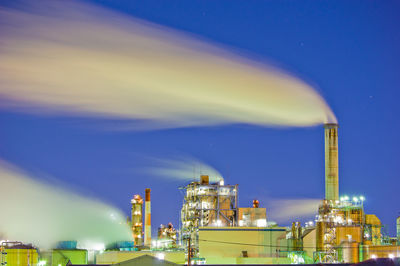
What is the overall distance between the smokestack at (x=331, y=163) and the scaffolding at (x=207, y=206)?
10644 mm

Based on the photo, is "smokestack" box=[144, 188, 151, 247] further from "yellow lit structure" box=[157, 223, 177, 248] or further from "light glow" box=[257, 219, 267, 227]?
"light glow" box=[257, 219, 267, 227]

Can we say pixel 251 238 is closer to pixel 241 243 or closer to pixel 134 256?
pixel 241 243

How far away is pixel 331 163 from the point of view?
197 feet

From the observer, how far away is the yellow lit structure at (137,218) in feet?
250

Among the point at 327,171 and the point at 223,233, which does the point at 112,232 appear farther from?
the point at 327,171

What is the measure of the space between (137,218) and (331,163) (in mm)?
28473

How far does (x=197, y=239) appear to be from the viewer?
58.5 meters

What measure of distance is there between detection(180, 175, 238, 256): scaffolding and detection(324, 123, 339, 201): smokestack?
1064 cm

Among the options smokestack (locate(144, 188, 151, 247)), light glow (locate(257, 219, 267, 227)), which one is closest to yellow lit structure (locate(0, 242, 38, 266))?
light glow (locate(257, 219, 267, 227))

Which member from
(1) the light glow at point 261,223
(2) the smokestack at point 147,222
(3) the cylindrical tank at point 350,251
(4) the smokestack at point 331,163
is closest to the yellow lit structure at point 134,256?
(1) the light glow at point 261,223

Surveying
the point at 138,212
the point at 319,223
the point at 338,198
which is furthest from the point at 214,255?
the point at 138,212

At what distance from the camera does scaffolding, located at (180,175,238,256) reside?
62.8 meters

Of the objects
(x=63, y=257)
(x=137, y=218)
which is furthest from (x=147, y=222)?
(x=63, y=257)

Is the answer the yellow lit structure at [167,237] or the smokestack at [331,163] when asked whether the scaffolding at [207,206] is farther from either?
the smokestack at [331,163]
